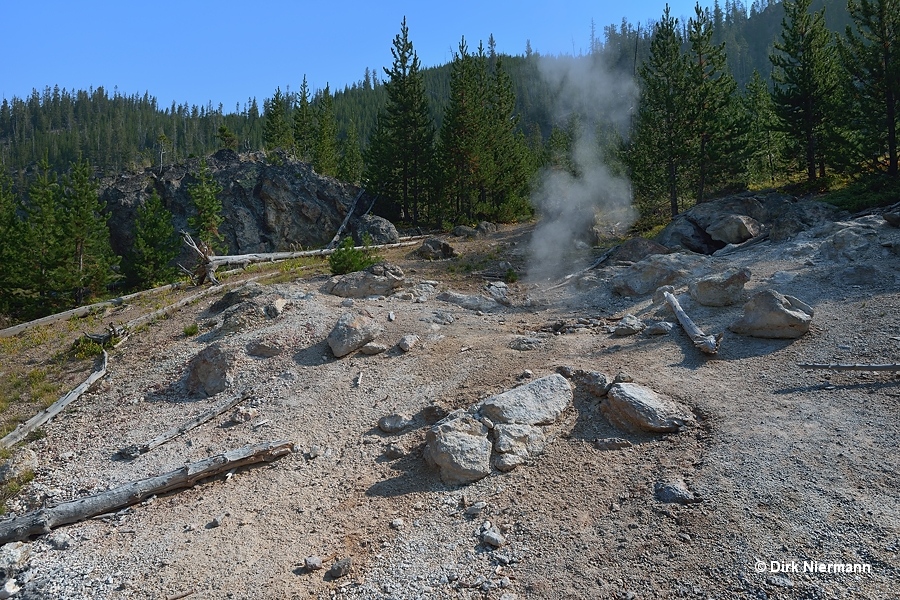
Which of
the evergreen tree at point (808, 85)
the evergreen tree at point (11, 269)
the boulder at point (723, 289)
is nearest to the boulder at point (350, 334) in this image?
the boulder at point (723, 289)

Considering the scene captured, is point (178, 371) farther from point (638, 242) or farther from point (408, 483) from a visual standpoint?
point (638, 242)

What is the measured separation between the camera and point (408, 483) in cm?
719

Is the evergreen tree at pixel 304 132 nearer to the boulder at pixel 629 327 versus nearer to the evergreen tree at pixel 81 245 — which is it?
the evergreen tree at pixel 81 245

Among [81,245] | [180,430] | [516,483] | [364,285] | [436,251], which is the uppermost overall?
[81,245]

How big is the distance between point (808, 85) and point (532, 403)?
1107 inches

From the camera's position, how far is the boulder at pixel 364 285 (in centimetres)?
1524

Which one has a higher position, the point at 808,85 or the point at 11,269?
Result: the point at 808,85

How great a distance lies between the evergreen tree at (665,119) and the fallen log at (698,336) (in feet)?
63.7

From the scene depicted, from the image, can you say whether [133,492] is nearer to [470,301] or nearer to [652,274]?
[470,301]

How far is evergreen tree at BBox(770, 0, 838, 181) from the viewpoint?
2705 centimetres

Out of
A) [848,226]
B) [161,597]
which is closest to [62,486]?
[161,597]

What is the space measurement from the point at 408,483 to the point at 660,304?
8013mm

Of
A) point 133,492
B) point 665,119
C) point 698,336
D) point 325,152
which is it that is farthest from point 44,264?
point 665,119

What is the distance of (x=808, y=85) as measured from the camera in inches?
1068
